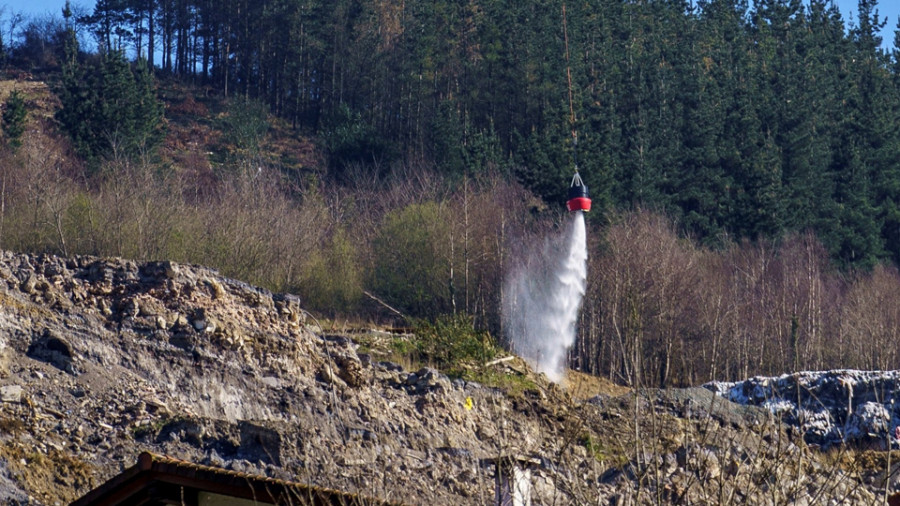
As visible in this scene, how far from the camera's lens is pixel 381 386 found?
78.7 feet

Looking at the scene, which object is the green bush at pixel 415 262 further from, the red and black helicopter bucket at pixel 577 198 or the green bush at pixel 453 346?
the green bush at pixel 453 346

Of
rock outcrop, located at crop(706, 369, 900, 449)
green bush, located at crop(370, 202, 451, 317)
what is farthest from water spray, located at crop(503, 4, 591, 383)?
rock outcrop, located at crop(706, 369, 900, 449)

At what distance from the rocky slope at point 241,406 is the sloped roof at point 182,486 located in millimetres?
4381

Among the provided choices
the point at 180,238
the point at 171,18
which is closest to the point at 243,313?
the point at 180,238

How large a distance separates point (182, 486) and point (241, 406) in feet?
35.9

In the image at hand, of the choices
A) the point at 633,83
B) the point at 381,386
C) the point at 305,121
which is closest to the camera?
the point at 381,386

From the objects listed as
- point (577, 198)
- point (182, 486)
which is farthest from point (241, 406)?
point (577, 198)

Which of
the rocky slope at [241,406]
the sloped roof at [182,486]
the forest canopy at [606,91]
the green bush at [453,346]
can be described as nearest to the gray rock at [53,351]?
the rocky slope at [241,406]

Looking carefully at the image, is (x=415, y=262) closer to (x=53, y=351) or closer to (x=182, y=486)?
(x=53, y=351)

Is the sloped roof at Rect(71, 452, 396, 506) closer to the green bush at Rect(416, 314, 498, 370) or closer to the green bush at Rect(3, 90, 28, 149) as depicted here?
the green bush at Rect(416, 314, 498, 370)

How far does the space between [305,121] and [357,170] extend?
55.2ft

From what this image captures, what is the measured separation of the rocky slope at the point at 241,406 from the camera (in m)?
17.3

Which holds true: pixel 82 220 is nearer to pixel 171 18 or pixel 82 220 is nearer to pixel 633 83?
pixel 633 83

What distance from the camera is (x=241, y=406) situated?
2139 centimetres
